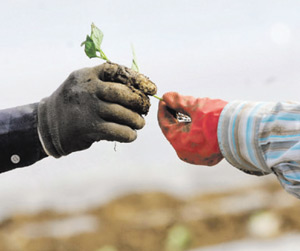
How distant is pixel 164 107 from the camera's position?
1.22 meters

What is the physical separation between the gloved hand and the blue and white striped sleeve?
13.2 inches

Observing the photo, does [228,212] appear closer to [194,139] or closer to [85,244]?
[85,244]

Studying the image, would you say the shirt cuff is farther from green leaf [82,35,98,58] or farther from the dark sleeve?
the dark sleeve

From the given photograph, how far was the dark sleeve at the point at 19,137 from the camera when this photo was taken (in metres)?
1.28

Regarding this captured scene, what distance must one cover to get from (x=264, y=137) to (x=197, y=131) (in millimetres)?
188

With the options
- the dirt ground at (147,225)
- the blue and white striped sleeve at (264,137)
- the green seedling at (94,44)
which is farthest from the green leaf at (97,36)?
the dirt ground at (147,225)

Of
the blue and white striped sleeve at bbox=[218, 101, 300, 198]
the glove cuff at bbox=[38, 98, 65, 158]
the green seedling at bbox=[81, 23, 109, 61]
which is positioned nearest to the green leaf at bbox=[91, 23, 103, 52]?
the green seedling at bbox=[81, 23, 109, 61]

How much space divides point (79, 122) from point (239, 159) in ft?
1.65

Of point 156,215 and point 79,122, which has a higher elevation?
point 79,122

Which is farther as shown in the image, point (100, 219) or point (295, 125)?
point (100, 219)

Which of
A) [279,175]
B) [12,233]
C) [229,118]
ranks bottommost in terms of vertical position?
[12,233]

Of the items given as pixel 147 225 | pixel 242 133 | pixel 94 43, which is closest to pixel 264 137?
pixel 242 133

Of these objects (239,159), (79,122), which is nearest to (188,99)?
(239,159)

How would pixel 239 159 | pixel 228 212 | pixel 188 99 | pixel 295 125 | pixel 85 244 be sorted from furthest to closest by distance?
pixel 228 212
pixel 85 244
pixel 188 99
pixel 239 159
pixel 295 125
